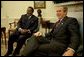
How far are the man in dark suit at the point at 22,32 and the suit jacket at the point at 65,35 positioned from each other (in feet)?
4.63

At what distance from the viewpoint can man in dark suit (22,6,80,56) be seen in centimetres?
222

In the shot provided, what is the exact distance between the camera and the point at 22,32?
408 centimetres

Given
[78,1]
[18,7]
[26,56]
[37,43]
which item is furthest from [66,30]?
[18,7]

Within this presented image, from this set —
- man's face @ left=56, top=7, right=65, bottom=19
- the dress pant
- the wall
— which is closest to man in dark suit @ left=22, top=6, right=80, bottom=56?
man's face @ left=56, top=7, right=65, bottom=19

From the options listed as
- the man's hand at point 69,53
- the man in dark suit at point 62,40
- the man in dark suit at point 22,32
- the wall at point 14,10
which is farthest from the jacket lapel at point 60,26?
the wall at point 14,10

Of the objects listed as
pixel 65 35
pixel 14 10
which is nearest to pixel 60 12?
pixel 65 35

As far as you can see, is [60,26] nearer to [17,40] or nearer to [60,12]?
[60,12]

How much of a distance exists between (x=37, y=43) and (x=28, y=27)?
74.2 inches

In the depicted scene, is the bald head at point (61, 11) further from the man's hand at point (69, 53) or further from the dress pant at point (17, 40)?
the dress pant at point (17, 40)

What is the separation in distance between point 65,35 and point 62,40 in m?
0.07

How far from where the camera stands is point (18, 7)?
6.02 metres

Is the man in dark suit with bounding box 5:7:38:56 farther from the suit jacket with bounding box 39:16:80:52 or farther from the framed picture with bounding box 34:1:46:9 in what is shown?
the suit jacket with bounding box 39:16:80:52

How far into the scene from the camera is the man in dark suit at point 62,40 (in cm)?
222

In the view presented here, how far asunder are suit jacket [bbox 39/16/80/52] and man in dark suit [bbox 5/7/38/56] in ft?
4.63
